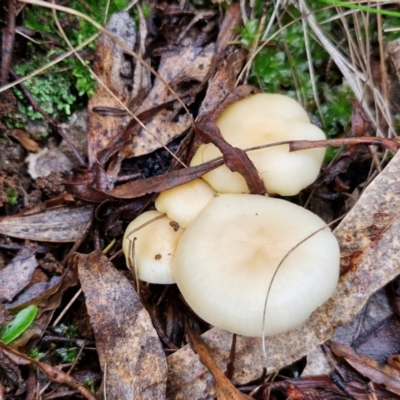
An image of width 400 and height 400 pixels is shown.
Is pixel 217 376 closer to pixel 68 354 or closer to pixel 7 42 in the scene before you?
pixel 68 354

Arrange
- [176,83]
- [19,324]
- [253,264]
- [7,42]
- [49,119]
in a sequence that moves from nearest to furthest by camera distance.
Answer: [253,264] → [19,324] → [7,42] → [49,119] → [176,83]

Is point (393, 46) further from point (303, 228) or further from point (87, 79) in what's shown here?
point (87, 79)

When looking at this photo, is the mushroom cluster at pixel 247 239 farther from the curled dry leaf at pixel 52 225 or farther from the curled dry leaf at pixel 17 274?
the curled dry leaf at pixel 17 274

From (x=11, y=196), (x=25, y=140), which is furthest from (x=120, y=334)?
(x=25, y=140)

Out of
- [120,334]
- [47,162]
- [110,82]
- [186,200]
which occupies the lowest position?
[120,334]

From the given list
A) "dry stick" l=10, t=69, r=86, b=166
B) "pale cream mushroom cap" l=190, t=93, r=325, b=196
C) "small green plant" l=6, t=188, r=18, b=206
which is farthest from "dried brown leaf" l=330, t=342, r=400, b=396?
"small green plant" l=6, t=188, r=18, b=206

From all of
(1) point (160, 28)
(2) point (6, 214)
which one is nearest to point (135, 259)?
(2) point (6, 214)
